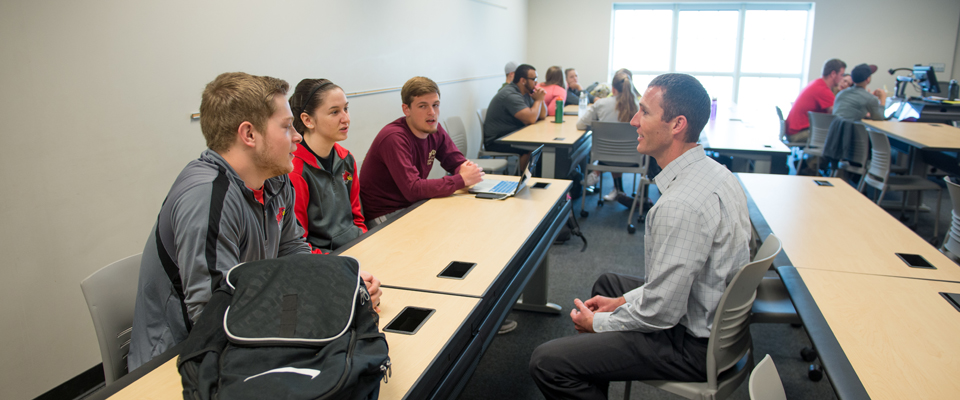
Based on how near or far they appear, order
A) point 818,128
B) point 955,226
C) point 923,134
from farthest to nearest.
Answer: point 818,128 < point 923,134 < point 955,226

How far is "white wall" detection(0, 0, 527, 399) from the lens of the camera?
6.21ft

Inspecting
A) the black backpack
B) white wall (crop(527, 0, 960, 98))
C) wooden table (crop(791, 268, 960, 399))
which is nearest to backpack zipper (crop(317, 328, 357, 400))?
the black backpack

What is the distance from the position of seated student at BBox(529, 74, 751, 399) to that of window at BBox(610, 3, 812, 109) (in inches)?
297

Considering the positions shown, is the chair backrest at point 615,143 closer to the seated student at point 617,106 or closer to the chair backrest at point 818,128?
the seated student at point 617,106

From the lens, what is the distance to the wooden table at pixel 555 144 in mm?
4234

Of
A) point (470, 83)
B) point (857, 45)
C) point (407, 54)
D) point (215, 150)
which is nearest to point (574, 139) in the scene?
Answer: point (407, 54)

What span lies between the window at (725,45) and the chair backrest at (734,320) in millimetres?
7663

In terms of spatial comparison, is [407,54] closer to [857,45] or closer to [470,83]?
[470,83]

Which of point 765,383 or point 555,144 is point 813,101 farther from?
point 765,383

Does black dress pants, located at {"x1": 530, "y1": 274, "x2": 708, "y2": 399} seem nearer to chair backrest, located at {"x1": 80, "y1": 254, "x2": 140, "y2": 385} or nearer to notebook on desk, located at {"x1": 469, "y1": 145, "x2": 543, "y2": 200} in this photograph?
notebook on desk, located at {"x1": 469, "y1": 145, "x2": 543, "y2": 200}

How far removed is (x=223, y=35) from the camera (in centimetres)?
269

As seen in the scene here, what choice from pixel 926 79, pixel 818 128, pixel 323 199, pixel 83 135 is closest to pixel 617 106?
pixel 818 128

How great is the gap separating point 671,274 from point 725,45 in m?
8.37

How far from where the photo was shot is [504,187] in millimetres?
2570
